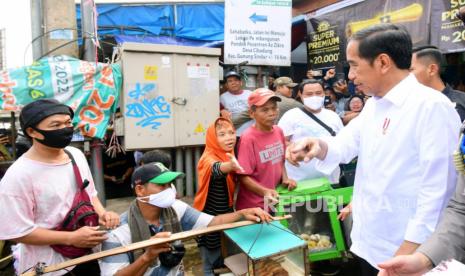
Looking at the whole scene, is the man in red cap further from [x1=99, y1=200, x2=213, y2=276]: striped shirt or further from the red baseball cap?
[x1=99, y1=200, x2=213, y2=276]: striped shirt

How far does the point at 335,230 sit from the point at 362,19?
14.0 ft

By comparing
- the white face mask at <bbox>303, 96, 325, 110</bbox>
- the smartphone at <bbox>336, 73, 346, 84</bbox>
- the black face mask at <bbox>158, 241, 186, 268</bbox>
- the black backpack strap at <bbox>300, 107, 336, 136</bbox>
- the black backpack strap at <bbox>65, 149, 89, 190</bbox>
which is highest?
the smartphone at <bbox>336, 73, 346, 84</bbox>

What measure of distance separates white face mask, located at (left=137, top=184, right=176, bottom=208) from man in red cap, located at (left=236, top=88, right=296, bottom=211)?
0.76m

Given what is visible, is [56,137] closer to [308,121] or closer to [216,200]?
[216,200]

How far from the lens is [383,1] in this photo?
5469mm

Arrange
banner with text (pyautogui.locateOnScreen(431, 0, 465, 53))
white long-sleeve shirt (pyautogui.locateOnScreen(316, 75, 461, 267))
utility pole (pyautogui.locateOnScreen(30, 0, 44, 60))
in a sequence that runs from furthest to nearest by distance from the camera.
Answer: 1. banner with text (pyautogui.locateOnScreen(431, 0, 465, 53))
2. utility pole (pyautogui.locateOnScreen(30, 0, 44, 60))
3. white long-sleeve shirt (pyautogui.locateOnScreen(316, 75, 461, 267))

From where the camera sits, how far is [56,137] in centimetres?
202

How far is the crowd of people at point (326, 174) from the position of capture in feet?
4.66

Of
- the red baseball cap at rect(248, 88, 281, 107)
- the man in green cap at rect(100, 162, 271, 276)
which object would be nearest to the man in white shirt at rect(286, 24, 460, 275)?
the man in green cap at rect(100, 162, 271, 276)

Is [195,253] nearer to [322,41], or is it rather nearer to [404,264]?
[404,264]

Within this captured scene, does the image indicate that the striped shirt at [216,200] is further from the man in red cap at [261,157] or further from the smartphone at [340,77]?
the smartphone at [340,77]

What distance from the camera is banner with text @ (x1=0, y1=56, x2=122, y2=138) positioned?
12.8ft

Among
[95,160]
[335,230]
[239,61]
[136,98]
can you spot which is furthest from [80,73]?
[335,230]

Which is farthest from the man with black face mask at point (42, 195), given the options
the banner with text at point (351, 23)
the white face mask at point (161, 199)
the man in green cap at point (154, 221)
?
the banner with text at point (351, 23)
